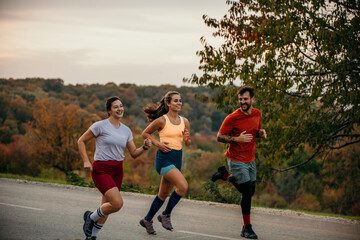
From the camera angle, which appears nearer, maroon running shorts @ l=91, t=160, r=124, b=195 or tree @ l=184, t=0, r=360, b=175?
maroon running shorts @ l=91, t=160, r=124, b=195

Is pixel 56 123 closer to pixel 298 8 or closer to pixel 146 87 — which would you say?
pixel 298 8

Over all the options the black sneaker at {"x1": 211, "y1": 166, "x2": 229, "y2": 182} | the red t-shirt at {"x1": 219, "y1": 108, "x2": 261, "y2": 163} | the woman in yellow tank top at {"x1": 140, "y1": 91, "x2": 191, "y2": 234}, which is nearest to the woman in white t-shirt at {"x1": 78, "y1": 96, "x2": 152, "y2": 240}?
the woman in yellow tank top at {"x1": 140, "y1": 91, "x2": 191, "y2": 234}

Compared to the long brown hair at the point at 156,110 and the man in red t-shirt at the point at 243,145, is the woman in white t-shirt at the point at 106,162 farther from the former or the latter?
the man in red t-shirt at the point at 243,145

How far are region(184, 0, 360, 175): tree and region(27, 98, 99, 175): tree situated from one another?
16.8m

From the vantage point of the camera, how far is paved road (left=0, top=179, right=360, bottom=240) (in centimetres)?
700

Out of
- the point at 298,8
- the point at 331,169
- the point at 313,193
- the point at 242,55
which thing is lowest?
the point at 313,193

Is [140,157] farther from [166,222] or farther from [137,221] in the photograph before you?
[166,222]

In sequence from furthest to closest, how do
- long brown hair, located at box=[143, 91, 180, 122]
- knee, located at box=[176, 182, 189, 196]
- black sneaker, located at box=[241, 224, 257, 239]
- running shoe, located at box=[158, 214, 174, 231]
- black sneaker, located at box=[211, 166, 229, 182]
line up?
1. black sneaker, located at box=[211, 166, 229, 182]
2. long brown hair, located at box=[143, 91, 180, 122]
3. black sneaker, located at box=[241, 224, 257, 239]
4. running shoe, located at box=[158, 214, 174, 231]
5. knee, located at box=[176, 182, 189, 196]

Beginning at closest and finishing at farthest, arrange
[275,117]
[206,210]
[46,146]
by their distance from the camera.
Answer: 1. [206,210]
2. [275,117]
3. [46,146]

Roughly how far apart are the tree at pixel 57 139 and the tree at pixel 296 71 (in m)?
16.8

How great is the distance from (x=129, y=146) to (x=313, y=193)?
45752 millimetres

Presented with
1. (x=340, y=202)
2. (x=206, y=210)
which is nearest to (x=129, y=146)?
(x=206, y=210)

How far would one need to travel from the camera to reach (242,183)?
6.84m

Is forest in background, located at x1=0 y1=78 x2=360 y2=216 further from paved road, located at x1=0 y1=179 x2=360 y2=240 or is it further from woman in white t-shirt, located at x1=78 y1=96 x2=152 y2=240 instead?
paved road, located at x1=0 y1=179 x2=360 y2=240
